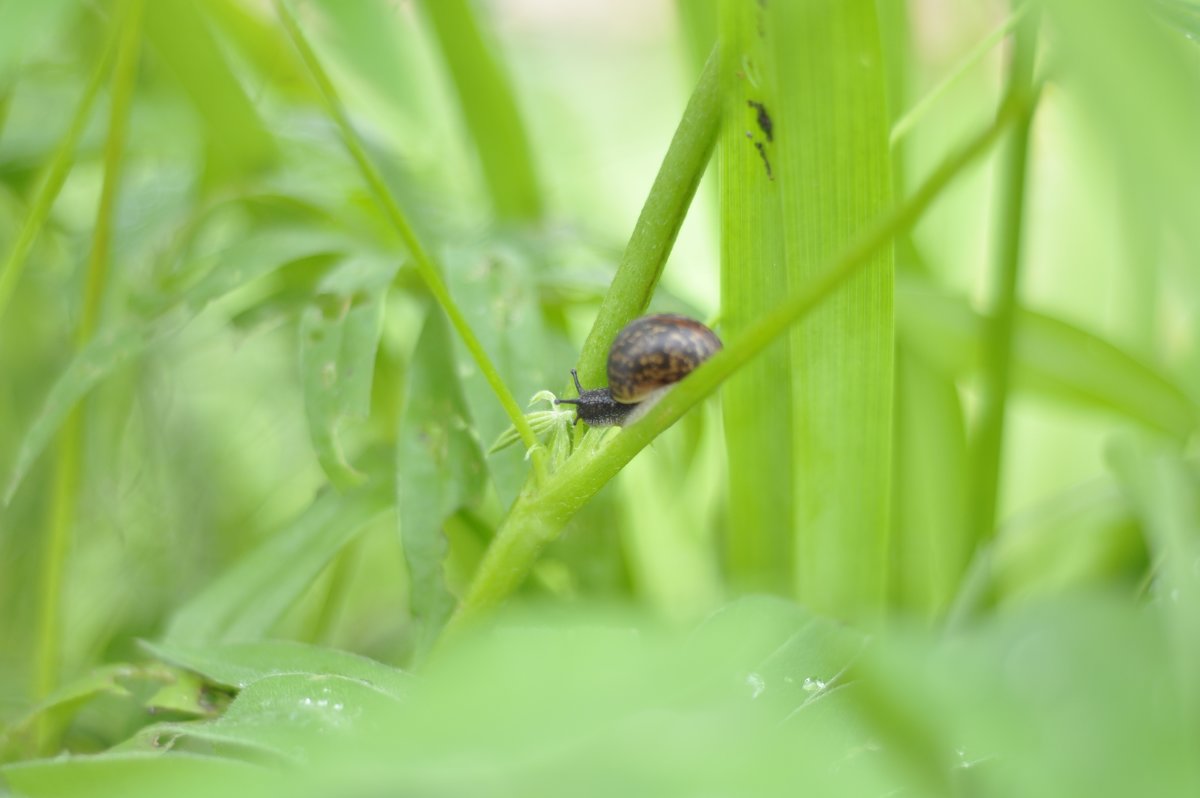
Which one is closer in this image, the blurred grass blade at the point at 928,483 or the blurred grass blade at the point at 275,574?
the blurred grass blade at the point at 275,574

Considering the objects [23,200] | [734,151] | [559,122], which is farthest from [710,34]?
[559,122]

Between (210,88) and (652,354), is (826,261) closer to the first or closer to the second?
(652,354)

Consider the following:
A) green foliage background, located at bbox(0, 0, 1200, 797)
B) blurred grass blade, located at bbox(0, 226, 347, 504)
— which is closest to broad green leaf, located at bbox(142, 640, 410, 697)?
green foliage background, located at bbox(0, 0, 1200, 797)

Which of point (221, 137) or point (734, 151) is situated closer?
point (734, 151)

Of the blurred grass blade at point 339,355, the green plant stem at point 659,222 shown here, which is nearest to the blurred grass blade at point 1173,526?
the green plant stem at point 659,222

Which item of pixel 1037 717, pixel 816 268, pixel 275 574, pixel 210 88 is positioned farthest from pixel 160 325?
pixel 1037 717

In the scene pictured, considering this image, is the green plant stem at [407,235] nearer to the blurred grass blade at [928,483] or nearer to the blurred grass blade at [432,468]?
the blurred grass blade at [432,468]

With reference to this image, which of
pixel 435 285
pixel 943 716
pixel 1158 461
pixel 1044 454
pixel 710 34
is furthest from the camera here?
pixel 1044 454

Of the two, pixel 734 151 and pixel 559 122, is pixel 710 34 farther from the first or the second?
pixel 559 122
